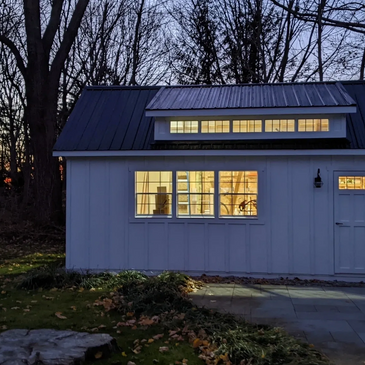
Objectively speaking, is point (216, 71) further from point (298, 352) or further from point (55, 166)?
point (298, 352)

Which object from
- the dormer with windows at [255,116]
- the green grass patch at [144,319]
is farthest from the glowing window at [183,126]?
the green grass patch at [144,319]

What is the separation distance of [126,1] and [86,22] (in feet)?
6.94

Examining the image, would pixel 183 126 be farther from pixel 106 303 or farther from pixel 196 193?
pixel 106 303

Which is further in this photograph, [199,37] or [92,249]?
[199,37]

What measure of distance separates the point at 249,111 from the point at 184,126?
1.36 meters

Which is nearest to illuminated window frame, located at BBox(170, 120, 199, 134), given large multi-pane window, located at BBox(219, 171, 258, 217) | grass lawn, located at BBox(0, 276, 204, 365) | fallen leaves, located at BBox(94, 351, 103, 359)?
large multi-pane window, located at BBox(219, 171, 258, 217)

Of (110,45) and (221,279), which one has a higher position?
(110,45)

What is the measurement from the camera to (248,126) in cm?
943

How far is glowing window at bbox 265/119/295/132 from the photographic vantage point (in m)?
9.31

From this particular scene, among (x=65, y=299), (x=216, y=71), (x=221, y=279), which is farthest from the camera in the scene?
(x=216, y=71)

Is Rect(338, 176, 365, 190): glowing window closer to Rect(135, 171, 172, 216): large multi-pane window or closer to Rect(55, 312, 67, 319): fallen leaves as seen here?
Rect(135, 171, 172, 216): large multi-pane window

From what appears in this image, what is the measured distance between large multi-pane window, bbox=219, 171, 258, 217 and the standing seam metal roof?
2.00 ft

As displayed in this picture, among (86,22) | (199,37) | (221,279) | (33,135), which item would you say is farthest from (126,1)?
(221,279)

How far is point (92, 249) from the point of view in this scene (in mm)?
9789
